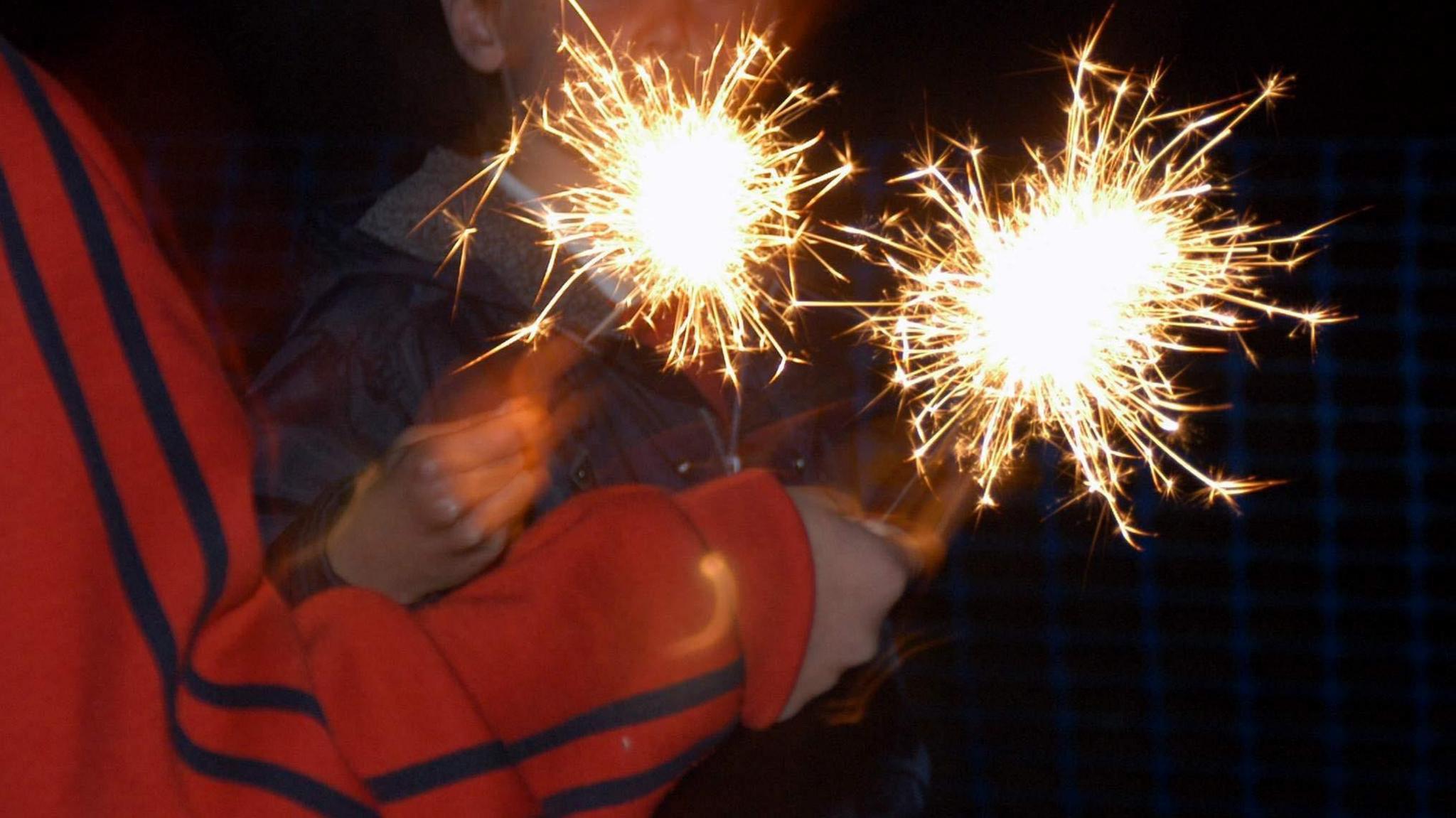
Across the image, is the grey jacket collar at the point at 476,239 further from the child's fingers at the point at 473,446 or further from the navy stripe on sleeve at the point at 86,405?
the navy stripe on sleeve at the point at 86,405

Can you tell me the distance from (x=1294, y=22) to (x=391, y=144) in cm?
105

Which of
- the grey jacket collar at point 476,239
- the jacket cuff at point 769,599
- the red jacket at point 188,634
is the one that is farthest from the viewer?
the grey jacket collar at point 476,239

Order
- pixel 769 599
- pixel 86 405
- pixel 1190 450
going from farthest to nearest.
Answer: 1. pixel 1190 450
2. pixel 769 599
3. pixel 86 405

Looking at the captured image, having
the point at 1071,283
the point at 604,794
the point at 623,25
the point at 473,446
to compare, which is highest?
the point at 623,25

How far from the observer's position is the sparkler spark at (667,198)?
2.06ft

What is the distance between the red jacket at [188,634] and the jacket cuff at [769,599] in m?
0.03

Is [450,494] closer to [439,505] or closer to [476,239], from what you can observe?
[439,505]

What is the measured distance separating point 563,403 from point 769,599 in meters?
0.34

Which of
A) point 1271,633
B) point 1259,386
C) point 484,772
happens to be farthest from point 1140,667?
point 484,772

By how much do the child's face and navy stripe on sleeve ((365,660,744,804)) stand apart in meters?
0.42

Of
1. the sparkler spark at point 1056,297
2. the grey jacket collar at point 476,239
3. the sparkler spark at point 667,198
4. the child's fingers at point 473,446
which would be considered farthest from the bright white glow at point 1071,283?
the child's fingers at point 473,446

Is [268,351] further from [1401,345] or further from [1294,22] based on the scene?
[1401,345]

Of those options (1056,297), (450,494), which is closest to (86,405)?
(450,494)

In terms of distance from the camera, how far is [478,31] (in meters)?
0.63
